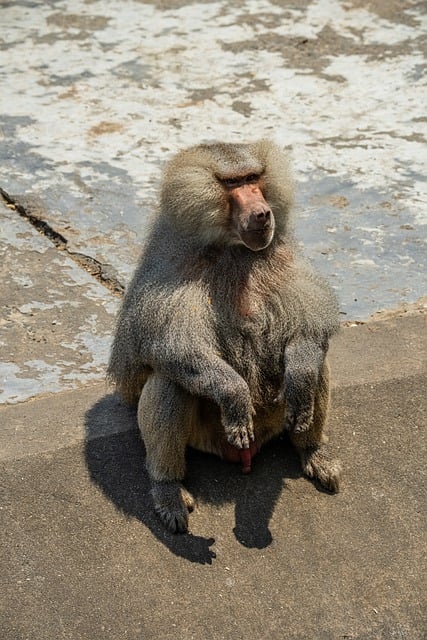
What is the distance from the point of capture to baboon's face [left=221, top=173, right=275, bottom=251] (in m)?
3.60

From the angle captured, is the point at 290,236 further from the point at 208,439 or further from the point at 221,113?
the point at 221,113

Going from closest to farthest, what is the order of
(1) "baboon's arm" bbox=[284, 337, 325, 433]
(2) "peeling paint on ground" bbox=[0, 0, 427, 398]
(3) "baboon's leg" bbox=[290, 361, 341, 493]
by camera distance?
(1) "baboon's arm" bbox=[284, 337, 325, 433], (3) "baboon's leg" bbox=[290, 361, 341, 493], (2) "peeling paint on ground" bbox=[0, 0, 427, 398]

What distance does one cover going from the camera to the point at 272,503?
158 inches

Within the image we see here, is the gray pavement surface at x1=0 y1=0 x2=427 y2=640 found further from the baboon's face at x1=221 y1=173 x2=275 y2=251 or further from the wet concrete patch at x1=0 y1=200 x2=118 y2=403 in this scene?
the baboon's face at x1=221 y1=173 x2=275 y2=251

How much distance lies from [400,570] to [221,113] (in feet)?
13.4

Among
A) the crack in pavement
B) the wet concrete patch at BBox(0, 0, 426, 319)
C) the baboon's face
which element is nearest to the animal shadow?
the baboon's face

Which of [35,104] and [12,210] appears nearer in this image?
[12,210]

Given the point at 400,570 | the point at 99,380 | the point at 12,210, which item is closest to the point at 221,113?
the point at 12,210

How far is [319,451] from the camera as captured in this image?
4.15 meters

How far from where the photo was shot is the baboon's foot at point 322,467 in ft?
13.4

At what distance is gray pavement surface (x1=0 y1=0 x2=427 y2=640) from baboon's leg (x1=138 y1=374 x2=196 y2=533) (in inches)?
3.4

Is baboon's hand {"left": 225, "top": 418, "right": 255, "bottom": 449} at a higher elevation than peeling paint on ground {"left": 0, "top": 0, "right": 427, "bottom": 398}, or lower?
higher

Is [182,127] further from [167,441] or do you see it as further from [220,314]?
[167,441]

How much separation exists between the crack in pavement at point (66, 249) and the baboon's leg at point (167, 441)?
1548 millimetres
